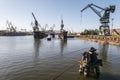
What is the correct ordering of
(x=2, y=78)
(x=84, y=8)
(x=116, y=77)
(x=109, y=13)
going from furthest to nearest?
(x=84, y=8) < (x=109, y=13) < (x=116, y=77) < (x=2, y=78)

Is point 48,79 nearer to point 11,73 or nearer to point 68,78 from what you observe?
point 68,78

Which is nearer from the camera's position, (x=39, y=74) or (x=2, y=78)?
(x=2, y=78)

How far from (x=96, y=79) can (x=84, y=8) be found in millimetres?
112450

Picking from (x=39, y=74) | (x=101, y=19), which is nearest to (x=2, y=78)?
(x=39, y=74)

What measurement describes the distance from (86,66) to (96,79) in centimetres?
156

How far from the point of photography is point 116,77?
18.4 m

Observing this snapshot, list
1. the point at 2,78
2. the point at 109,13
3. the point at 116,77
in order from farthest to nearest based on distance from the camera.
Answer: the point at 109,13
the point at 116,77
the point at 2,78

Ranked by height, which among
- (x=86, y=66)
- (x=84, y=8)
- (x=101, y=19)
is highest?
(x=84, y=8)

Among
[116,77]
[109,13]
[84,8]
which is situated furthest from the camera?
[84,8]

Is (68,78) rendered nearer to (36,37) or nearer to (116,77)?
(116,77)

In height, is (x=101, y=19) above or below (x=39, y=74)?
above

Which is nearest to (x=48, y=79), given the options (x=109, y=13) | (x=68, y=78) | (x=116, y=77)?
(x=68, y=78)

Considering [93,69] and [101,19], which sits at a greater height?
[101,19]

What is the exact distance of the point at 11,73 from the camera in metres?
19.2
